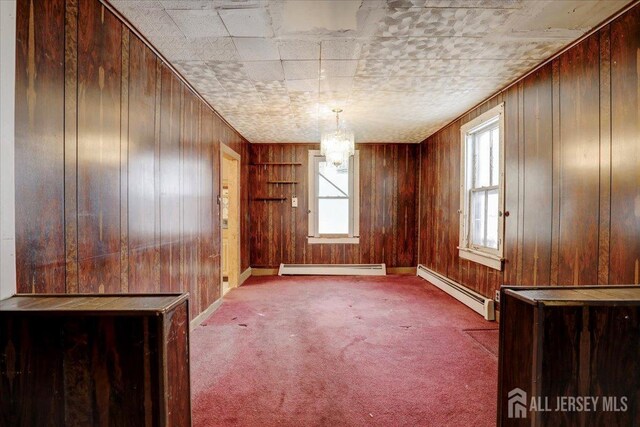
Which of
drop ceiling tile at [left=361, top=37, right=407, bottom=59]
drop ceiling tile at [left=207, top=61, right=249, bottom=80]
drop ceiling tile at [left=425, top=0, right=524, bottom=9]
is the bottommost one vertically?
drop ceiling tile at [left=425, top=0, right=524, bottom=9]

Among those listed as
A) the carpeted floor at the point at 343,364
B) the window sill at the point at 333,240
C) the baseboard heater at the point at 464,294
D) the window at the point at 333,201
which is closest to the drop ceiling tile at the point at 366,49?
the window at the point at 333,201

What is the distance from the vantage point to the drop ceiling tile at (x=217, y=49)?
238 cm

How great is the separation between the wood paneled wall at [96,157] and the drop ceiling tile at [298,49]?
1.04m

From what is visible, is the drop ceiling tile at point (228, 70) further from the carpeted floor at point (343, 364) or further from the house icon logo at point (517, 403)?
the house icon logo at point (517, 403)

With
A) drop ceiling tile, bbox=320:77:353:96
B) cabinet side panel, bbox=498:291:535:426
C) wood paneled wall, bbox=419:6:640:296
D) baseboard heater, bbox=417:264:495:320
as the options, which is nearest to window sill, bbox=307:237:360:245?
baseboard heater, bbox=417:264:495:320

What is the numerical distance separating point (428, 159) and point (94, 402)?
5630 millimetres

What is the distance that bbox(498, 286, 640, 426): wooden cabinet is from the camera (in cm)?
129

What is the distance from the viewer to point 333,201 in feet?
20.7

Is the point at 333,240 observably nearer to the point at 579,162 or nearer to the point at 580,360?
the point at 579,162

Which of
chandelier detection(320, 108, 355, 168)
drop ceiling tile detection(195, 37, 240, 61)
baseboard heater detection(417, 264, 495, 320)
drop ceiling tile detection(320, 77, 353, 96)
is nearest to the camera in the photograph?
drop ceiling tile detection(195, 37, 240, 61)

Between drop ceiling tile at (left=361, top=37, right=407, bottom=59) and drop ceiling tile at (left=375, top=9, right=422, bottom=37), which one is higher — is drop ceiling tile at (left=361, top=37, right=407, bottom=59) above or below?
above

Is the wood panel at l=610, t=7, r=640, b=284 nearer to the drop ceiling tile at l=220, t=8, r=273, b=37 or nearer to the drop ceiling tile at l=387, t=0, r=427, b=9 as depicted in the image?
the drop ceiling tile at l=387, t=0, r=427, b=9
